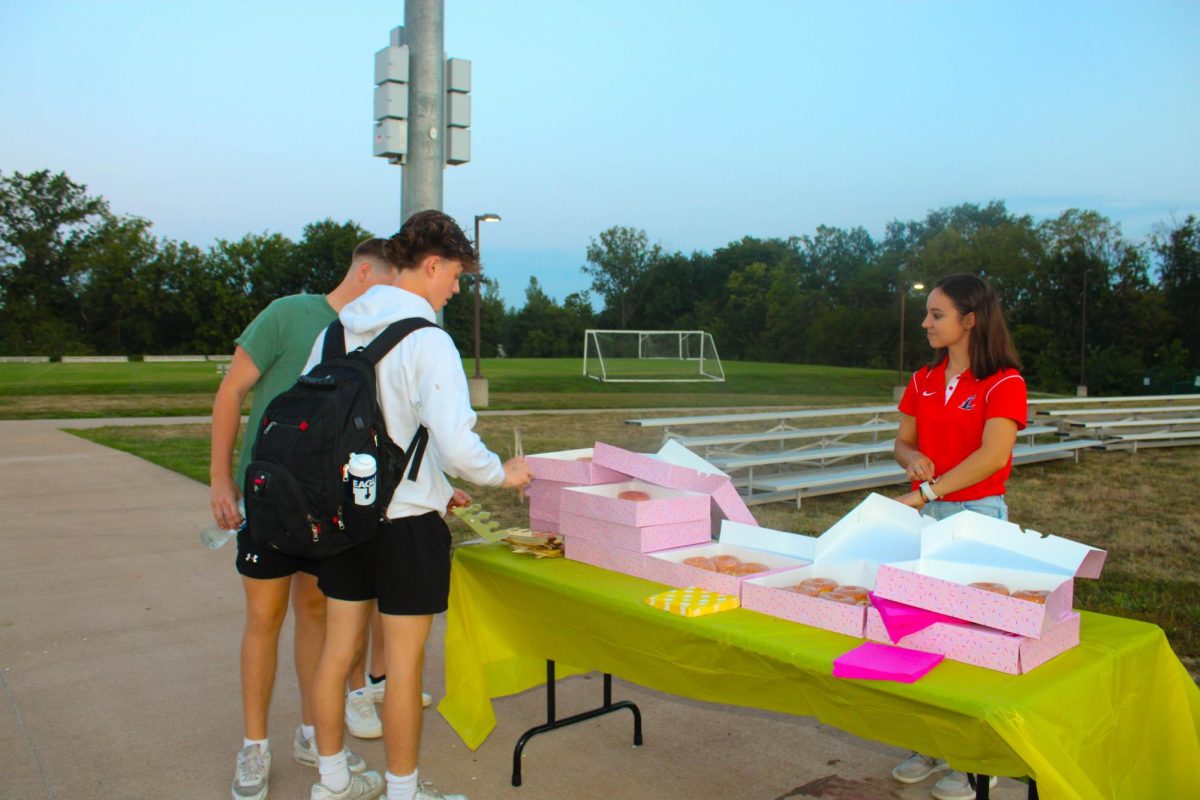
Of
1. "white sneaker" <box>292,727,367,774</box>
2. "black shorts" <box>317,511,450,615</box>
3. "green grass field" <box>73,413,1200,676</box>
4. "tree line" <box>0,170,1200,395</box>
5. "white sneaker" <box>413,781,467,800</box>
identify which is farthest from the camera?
"tree line" <box>0,170,1200,395</box>

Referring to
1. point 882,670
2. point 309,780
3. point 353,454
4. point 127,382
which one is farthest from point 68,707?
point 127,382

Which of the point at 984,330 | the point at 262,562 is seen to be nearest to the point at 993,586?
the point at 984,330

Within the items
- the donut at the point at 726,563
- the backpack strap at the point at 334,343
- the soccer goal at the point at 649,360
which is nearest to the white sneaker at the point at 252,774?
the backpack strap at the point at 334,343

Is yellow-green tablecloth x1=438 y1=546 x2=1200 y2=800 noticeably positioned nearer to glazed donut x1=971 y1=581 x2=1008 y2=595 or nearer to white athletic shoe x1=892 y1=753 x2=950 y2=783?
glazed donut x1=971 y1=581 x2=1008 y2=595

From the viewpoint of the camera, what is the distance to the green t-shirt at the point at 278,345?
10.0 ft

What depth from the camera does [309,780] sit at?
3246 millimetres

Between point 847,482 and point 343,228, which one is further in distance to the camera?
point 343,228

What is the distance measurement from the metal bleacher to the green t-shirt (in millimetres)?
5870

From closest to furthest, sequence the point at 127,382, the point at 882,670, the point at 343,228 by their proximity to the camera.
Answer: the point at 882,670 → the point at 127,382 → the point at 343,228

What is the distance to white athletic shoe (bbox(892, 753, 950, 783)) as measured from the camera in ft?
10.3

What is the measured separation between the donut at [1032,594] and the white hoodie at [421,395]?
4.14ft

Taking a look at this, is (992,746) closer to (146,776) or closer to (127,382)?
(146,776)

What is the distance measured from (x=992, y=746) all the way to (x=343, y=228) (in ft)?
249

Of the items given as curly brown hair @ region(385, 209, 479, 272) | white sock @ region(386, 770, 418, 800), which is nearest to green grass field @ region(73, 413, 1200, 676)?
white sock @ region(386, 770, 418, 800)
